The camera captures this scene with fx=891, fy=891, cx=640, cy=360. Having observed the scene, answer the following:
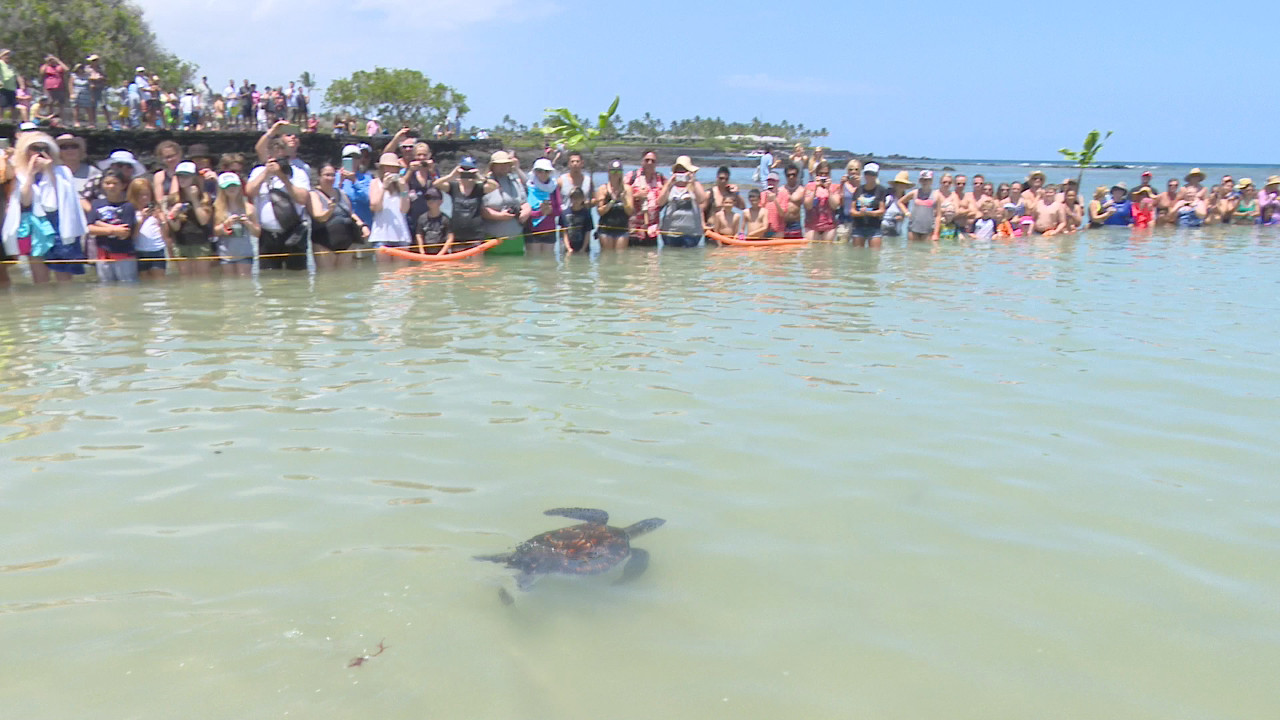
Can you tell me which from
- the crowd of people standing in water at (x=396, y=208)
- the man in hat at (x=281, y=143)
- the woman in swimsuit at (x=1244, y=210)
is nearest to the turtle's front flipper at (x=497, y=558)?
the crowd of people standing in water at (x=396, y=208)

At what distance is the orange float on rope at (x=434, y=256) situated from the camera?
11484 mm

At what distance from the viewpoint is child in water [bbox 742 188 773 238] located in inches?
566

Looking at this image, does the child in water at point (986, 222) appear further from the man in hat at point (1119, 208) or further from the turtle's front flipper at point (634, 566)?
the turtle's front flipper at point (634, 566)

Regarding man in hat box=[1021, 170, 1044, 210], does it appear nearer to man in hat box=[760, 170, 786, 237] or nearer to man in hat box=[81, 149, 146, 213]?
man in hat box=[760, 170, 786, 237]

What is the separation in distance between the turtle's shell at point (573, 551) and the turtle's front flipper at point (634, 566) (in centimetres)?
3

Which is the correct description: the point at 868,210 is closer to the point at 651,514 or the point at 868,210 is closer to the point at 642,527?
the point at 651,514

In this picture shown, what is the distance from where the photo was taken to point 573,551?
3387 mm

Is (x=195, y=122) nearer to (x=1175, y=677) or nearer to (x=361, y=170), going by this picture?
(x=361, y=170)

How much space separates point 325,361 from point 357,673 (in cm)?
406

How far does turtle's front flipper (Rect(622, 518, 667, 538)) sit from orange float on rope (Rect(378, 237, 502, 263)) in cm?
847

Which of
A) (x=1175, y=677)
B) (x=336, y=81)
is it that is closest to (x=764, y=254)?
(x=1175, y=677)

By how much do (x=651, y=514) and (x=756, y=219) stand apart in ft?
36.6

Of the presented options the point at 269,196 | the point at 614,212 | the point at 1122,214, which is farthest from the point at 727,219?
the point at 1122,214

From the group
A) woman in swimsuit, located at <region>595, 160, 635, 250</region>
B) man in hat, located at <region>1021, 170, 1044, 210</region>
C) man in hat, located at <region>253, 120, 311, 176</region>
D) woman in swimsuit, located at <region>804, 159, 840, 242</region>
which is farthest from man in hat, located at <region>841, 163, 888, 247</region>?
man in hat, located at <region>253, 120, 311, 176</region>
